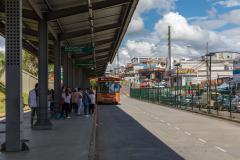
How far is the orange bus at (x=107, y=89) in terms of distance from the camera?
184 feet

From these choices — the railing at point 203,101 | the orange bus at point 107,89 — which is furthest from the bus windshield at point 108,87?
the railing at point 203,101

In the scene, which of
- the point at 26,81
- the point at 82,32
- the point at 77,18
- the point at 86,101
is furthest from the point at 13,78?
the point at 26,81

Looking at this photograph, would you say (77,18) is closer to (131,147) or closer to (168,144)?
(168,144)

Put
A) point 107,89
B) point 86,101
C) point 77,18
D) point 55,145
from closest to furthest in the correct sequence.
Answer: point 55,145, point 77,18, point 86,101, point 107,89

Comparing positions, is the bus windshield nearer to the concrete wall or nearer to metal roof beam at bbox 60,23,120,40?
the concrete wall

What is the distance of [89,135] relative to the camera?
17594 mm

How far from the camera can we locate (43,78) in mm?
20188

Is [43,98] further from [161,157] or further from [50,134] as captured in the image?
[161,157]

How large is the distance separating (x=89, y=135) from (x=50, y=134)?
1.37 metres

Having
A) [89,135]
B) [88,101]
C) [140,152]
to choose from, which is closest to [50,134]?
[89,135]

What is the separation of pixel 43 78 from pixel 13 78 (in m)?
7.71

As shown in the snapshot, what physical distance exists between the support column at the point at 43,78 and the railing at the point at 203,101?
12265mm

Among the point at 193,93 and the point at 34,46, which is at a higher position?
the point at 34,46

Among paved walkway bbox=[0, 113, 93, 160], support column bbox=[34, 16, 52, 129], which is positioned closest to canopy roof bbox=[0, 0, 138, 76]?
support column bbox=[34, 16, 52, 129]
